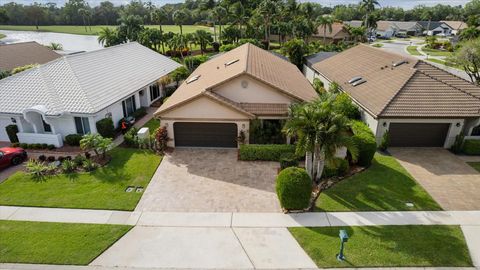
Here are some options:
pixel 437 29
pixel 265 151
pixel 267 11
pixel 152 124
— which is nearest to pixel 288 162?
pixel 265 151

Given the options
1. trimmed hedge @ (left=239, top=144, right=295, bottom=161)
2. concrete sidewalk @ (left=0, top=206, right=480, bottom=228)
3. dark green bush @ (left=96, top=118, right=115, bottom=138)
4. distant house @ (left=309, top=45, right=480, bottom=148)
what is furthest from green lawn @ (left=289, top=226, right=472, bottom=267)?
dark green bush @ (left=96, top=118, right=115, bottom=138)

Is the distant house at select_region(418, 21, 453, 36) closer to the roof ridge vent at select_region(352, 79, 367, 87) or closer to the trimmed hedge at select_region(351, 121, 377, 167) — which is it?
the roof ridge vent at select_region(352, 79, 367, 87)

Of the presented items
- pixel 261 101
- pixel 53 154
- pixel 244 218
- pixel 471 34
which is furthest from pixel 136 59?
pixel 471 34

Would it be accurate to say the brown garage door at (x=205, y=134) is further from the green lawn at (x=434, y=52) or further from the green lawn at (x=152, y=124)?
the green lawn at (x=434, y=52)

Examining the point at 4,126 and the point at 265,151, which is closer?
the point at 265,151

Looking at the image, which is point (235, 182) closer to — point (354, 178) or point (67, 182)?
point (354, 178)

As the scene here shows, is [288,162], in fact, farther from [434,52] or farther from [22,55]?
[434,52]
